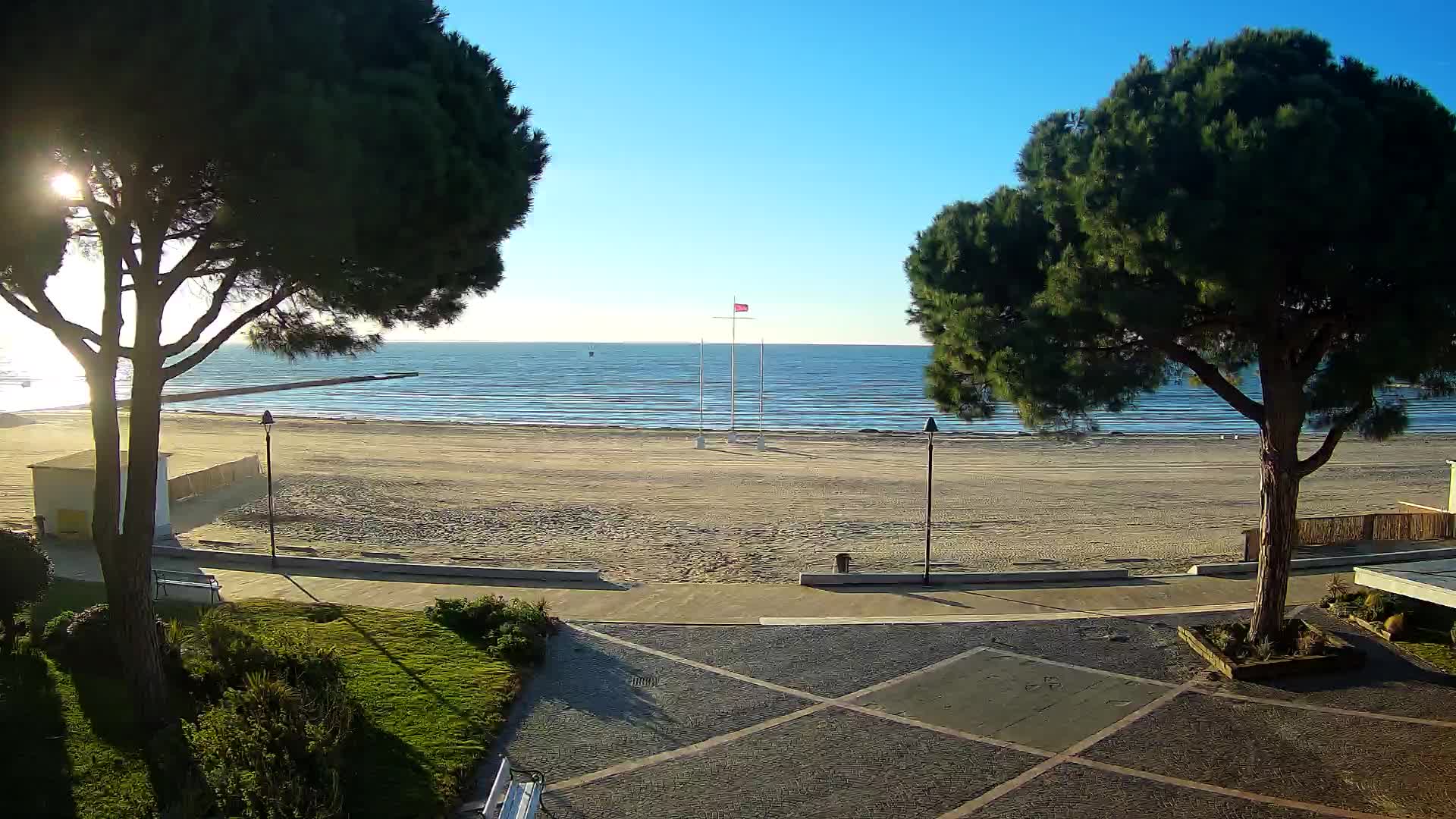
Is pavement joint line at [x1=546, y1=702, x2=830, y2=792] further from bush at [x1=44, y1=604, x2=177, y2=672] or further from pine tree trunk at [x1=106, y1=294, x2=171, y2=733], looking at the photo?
bush at [x1=44, y1=604, x2=177, y2=672]

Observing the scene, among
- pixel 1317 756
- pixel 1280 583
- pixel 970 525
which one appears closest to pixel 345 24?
pixel 1317 756

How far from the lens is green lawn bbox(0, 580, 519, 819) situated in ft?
23.8

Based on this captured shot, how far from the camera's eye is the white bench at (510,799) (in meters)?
6.43

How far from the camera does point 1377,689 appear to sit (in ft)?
35.1

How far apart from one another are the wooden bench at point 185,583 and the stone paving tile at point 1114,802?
11515 mm

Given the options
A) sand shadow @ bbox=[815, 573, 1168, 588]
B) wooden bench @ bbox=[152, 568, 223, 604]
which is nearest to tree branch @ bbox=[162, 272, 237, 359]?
wooden bench @ bbox=[152, 568, 223, 604]

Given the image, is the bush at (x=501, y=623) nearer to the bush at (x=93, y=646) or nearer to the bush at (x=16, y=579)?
the bush at (x=93, y=646)

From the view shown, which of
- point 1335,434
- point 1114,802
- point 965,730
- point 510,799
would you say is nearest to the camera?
point 510,799

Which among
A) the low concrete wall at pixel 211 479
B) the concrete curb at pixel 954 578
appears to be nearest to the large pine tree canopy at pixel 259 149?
the concrete curb at pixel 954 578

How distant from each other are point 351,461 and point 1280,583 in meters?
33.3

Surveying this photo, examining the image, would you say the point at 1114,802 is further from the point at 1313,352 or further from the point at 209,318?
the point at 209,318

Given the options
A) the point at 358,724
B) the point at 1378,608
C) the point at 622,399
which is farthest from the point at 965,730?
the point at 622,399

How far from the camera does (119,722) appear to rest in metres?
8.44

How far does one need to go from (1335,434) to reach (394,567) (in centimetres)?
1481
